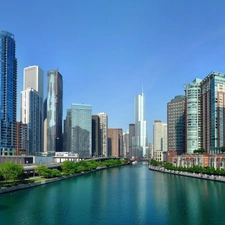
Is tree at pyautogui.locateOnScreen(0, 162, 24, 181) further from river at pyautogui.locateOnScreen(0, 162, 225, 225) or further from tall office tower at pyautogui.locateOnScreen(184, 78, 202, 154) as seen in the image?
tall office tower at pyautogui.locateOnScreen(184, 78, 202, 154)

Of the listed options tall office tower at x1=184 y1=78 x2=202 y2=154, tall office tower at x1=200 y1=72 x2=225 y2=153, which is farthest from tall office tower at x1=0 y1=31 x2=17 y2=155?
tall office tower at x1=200 y1=72 x2=225 y2=153

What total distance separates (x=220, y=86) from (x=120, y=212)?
105m

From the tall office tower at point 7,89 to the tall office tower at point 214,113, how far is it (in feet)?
337

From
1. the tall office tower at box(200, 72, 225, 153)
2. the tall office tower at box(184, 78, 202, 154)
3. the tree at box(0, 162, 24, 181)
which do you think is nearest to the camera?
the tree at box(0, 162, 24, 181)

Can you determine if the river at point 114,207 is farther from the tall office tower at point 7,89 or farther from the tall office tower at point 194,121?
the tall office tower at point 7,89

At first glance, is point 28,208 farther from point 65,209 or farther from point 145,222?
point 145,222

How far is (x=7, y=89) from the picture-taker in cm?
16750

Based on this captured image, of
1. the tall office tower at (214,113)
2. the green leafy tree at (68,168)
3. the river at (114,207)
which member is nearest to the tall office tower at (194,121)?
the tall office tower at (214,113)

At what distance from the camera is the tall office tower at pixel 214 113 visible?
5463 inches

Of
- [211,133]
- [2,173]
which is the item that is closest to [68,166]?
[2,173]

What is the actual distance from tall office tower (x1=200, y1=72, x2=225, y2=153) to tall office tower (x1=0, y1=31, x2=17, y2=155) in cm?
10266

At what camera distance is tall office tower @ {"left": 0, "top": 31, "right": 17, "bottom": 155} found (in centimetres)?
16612

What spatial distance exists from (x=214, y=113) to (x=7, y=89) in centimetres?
10707

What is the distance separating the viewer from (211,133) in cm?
14438
